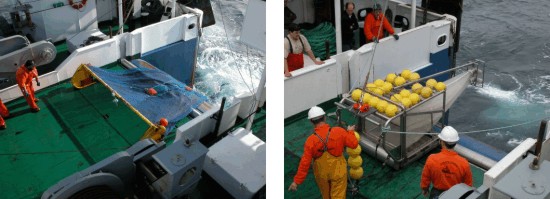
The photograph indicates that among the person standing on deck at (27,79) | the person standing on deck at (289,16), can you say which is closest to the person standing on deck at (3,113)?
the person standing on deck at (27,79)

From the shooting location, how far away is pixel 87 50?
30.2 feet

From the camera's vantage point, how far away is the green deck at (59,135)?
660 cm

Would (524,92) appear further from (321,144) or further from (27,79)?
(27,79)

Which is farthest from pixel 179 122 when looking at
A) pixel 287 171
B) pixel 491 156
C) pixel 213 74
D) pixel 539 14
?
pixel 539 14

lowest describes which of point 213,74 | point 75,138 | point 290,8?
point 213,74

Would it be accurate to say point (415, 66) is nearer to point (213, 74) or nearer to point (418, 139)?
point (418, 139)

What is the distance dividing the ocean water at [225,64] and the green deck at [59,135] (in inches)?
208

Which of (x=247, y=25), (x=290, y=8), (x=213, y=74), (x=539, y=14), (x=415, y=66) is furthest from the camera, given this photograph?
(x=539, y=14)

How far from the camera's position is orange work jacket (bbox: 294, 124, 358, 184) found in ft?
14.6

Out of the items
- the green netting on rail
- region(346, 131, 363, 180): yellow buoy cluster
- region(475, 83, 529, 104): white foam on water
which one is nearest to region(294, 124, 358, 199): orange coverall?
region(346, 131, 363, 180): yellow buoy cluster

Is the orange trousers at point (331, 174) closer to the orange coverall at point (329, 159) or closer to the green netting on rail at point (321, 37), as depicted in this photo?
the orange coverall at point (329, 159)

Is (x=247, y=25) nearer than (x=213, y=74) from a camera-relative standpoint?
Yes

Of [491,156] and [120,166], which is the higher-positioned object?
[120,166]

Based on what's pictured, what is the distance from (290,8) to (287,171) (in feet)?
15.4
